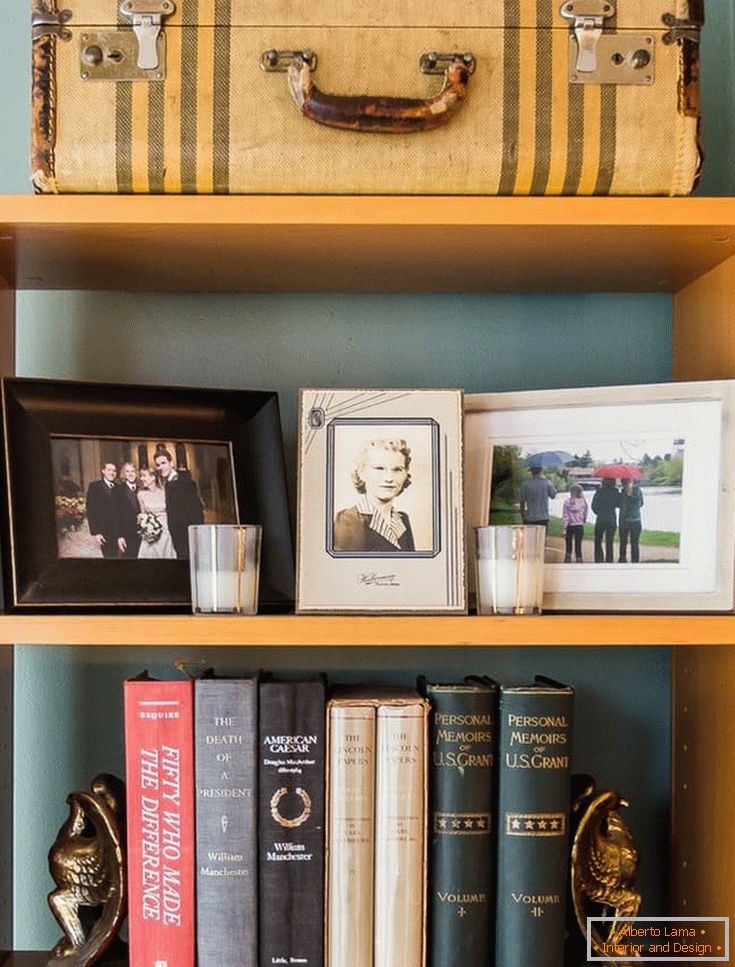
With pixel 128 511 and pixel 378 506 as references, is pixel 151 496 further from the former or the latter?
pixel 378 506

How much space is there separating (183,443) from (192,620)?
0.71ft

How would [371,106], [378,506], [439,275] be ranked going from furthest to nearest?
[439,275] → [378,506] → [371,106]

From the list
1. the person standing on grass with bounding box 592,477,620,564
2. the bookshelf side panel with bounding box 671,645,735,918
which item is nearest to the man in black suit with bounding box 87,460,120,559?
the person standing on grass with bounding box 592,477,620,564

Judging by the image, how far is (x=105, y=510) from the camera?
40.9 inches

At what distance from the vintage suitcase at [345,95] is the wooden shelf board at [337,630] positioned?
349 mm

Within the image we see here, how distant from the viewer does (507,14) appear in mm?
926

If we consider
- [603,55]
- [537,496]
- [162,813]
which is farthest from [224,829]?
[603,55]

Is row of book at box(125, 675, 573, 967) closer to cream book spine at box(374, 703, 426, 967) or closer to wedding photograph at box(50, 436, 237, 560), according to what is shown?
cream book spine at box(374, 703, 426, 967)

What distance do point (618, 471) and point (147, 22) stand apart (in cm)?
56

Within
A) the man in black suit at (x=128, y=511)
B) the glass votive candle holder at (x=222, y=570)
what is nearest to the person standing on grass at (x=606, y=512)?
the glass votive candle holder at (x=222, y=570)

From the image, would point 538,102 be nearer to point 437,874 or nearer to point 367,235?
point 367,235

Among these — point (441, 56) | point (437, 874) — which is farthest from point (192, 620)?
point (441, 56)

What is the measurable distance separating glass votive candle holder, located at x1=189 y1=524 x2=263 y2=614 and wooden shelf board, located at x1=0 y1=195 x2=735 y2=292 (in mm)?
254

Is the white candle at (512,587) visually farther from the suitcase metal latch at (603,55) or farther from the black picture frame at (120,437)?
the suitcase metal latch at (603,55)
